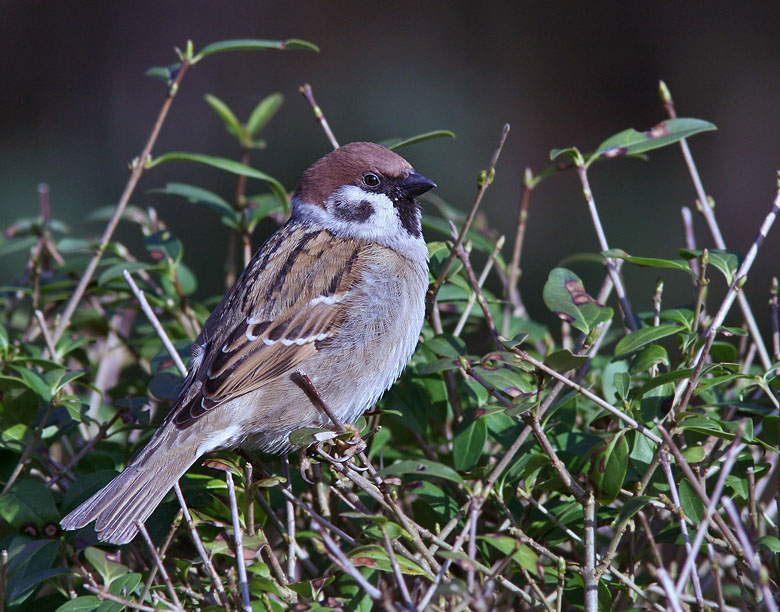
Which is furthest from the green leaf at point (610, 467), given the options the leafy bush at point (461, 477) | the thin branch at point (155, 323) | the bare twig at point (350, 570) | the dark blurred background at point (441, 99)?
the dark blurred background at point (441, 99)

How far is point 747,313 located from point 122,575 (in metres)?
1.28

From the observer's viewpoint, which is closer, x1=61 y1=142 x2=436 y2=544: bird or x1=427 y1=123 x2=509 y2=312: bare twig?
x1=427 y1=123 x2=509 y2=312: bare twig

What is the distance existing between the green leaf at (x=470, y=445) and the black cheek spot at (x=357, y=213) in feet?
2.68

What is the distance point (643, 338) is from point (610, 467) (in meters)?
0.24

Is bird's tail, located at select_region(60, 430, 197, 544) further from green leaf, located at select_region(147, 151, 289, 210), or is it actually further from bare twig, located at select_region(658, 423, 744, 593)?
bare twig, located at select_region(658, 423, 744, 593)

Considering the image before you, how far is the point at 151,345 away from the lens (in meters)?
2.10

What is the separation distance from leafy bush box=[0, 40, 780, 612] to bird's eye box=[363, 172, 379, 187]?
0.28 metres

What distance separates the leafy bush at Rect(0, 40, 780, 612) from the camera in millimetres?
1354

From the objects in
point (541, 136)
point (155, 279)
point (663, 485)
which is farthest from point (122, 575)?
point (541, 136)

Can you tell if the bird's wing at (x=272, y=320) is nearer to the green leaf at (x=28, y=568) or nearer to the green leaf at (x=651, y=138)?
the green leaf at (x=28, y=568)

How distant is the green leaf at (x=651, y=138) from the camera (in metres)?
1.83

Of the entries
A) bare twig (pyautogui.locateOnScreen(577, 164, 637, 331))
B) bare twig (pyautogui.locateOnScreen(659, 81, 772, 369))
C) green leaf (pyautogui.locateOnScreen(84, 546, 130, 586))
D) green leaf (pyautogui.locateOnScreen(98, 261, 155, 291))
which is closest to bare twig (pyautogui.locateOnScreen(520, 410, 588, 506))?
bare twig (pyautogui.locateOnScreen(577, 164, 637, 331))

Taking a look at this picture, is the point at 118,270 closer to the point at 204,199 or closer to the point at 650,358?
the point at 204,199

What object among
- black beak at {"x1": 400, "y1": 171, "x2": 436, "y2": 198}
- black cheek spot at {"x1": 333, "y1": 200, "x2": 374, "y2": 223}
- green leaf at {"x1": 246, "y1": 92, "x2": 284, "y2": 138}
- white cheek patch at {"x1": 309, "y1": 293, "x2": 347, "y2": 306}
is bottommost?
white cheek patch at {"x1": 309, "y1": 293, "x2": 347, "y2": 306}
